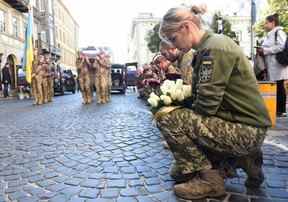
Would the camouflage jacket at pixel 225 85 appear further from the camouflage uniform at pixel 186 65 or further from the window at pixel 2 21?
the window at pixel 2 21

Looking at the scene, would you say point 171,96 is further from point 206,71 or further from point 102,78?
point 102,78

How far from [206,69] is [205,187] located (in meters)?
1.01

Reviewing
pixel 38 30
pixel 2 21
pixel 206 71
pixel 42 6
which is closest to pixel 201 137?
pixel 206 71

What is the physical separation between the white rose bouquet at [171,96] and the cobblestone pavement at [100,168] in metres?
0.79

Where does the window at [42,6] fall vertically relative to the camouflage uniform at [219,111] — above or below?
above

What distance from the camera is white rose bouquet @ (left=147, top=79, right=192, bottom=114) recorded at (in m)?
3.33

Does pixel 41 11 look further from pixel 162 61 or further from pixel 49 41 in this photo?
pixel 162 61

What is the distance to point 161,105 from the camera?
11.2 feet

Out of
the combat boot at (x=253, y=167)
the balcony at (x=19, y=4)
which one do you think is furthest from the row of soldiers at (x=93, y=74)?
the balcony at (x=19, y=4)

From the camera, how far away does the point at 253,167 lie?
11.2 ft

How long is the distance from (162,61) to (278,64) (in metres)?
2.73

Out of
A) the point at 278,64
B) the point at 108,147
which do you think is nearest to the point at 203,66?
the point at 108,147

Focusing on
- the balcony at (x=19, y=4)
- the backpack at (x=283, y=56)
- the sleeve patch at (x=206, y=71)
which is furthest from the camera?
the balcony at (x=19, y=4)

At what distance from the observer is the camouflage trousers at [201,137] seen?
3100 millimetres
